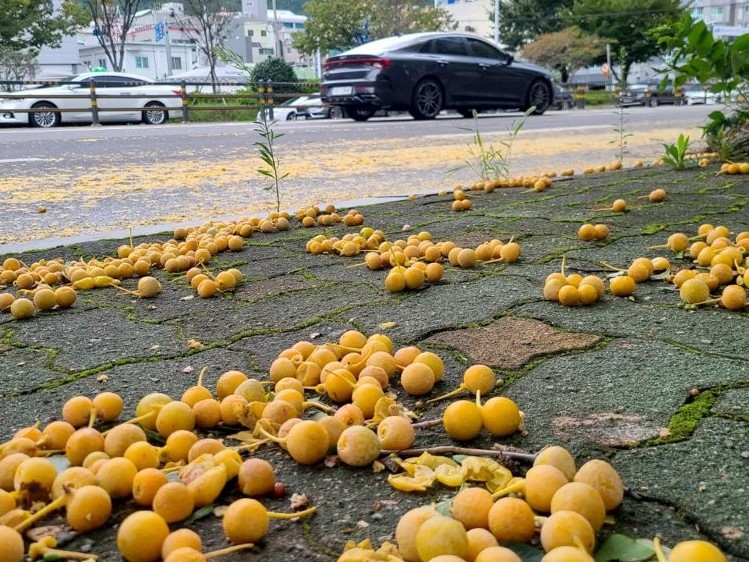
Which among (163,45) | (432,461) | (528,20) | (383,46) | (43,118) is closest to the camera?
(432,461)

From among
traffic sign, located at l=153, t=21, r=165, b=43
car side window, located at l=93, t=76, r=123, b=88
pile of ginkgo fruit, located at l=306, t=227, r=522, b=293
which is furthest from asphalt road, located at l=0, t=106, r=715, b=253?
traffic sign, located at l=153, t=21, r=165, b=43

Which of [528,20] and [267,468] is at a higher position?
[528,20]

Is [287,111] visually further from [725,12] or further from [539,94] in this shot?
[725,12]

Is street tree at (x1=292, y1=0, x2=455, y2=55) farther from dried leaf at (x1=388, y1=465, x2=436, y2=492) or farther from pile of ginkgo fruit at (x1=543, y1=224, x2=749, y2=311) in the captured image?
dried leaf at (x1=388, y1=465, x2=436, y2=492)

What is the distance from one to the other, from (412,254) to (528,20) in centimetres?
4923

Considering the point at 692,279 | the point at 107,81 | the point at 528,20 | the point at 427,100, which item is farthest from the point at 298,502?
the point at 528,20

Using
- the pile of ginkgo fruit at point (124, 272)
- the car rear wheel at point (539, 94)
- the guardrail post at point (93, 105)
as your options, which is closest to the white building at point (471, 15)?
the guardrail post at point (93, 105)

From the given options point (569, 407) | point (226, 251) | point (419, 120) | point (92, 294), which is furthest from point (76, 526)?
point (419, 120)

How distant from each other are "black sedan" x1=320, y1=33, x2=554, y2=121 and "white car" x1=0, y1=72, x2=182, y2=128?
5609 mm

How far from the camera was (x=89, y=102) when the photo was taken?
1708 centimetres

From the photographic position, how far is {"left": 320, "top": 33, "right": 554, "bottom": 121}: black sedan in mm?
11672

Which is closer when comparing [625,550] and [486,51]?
[625,550]

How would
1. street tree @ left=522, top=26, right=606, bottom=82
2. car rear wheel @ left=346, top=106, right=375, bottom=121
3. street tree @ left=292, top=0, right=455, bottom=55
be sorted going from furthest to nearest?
street tree @ left=292, top=0, right=455, bottom=55 < street tree @ left=522, top=26, right=606, bottom=82 < car rear wheel @ left=346, top=106, right=375, bottom=121

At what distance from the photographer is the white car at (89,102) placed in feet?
52.9
